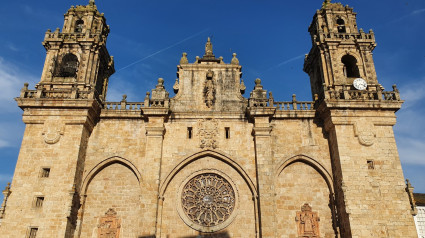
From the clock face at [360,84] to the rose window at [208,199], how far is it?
9203 mm

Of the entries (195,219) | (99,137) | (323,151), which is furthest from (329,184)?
(99,137)

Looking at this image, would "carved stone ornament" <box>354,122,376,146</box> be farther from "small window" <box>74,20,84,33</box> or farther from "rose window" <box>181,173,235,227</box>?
"small window" <box>74,20,84,33</box>

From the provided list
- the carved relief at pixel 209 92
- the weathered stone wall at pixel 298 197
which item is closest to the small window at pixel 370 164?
the weathered stone wall at pixel 298 197

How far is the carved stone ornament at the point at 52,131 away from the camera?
16766 millimetres

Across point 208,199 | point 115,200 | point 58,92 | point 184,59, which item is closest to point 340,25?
point 184,59

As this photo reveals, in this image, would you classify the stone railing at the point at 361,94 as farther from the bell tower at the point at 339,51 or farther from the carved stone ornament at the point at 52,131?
the carved stone ornament at the point at 52,131

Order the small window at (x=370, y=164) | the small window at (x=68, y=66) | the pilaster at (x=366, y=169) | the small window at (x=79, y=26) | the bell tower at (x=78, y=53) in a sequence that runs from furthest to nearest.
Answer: the small window at (x=79, y=26), the small window at (x=68, y=66), the bell tower at (x=78, y=53), the small window at (x=370, y=164), the pilaster at (x=366, y=169)

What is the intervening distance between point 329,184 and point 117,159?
37.0 feet

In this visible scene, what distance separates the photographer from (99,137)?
59.4 ft

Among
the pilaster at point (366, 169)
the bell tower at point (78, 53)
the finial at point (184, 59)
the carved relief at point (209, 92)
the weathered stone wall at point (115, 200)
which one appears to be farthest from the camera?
the finial at point (184, 59)

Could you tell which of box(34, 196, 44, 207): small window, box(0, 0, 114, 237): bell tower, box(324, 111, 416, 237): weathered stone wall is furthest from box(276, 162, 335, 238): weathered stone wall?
box(34, 196, 44, 207): small window

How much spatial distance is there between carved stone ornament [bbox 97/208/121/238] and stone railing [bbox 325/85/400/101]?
12.9 metres

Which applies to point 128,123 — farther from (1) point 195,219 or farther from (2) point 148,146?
(1) point 195,219

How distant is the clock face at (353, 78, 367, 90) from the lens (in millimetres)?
18516
